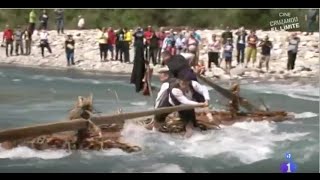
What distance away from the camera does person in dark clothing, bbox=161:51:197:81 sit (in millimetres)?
4551

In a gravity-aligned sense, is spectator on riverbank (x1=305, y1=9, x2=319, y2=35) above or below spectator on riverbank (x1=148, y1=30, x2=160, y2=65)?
above

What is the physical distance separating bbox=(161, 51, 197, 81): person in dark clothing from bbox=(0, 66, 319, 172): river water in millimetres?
286

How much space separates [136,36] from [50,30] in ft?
2.05

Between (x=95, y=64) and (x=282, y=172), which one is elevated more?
(x=95, y=64)

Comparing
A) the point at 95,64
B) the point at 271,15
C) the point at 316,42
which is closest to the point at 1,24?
the point at 95,64

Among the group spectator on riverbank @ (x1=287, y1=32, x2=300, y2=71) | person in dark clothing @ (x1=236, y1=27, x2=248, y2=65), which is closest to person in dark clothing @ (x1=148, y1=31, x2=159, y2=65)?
person in dark clothing @ (x1=236, y1=27, x2=248, y2=65)

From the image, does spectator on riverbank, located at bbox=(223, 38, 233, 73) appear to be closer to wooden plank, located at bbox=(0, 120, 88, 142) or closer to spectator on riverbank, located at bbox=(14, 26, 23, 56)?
wooden plank, located at bbox=(0, 120, 88, 142)

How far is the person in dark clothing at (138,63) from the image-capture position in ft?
14.9

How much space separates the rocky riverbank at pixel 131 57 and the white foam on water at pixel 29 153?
2.09 feet

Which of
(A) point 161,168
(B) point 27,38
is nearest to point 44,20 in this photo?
(B) point 27,38

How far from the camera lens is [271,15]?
4.54 m

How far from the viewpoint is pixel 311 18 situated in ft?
15.0

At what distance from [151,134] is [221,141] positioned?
52cm
